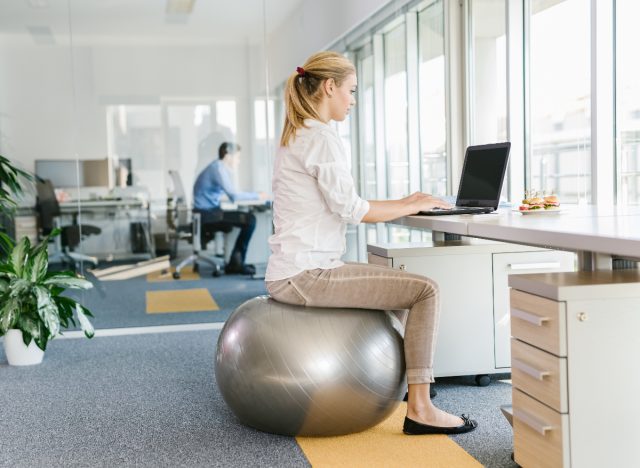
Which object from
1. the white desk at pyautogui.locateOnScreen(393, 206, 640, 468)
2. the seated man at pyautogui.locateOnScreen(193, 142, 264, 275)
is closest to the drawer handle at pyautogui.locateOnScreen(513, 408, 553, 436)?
the white desk at pyautogui.locateOnScreen(393, 206, 640, 468)

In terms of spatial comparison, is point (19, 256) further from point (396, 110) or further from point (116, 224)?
point (396, 110)

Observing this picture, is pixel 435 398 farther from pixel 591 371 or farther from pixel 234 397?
pixel 591 371

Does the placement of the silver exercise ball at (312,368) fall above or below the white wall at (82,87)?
below

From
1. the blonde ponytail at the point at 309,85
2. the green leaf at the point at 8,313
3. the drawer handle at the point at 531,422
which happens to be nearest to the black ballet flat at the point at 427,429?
the drawer handle at the point at 531,422

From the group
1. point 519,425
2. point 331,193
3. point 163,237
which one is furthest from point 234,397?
point 163,237

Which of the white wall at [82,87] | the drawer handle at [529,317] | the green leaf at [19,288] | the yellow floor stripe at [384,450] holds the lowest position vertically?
the yellow floor stripe at [384,450]

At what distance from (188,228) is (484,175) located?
255cm

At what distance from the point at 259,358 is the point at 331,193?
605 mm

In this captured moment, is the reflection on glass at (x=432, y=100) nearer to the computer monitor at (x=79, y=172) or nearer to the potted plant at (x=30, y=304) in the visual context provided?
the computer monitor at (x=79, y=172)

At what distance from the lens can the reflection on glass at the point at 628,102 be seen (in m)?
3.32

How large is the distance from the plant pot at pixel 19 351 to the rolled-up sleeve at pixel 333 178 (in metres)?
2.33

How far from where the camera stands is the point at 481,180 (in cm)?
333

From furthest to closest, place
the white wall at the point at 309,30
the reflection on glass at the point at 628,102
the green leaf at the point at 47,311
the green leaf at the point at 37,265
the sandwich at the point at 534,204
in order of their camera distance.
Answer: the white wall at the point at 309,30 → the green leaf at the point at 37,265 → the green leaf at the point at 47,311 → the reflection on glass at the point at 628,102 → the sandwich at the point at 534,204

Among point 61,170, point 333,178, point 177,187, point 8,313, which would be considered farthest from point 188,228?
point 333,178
